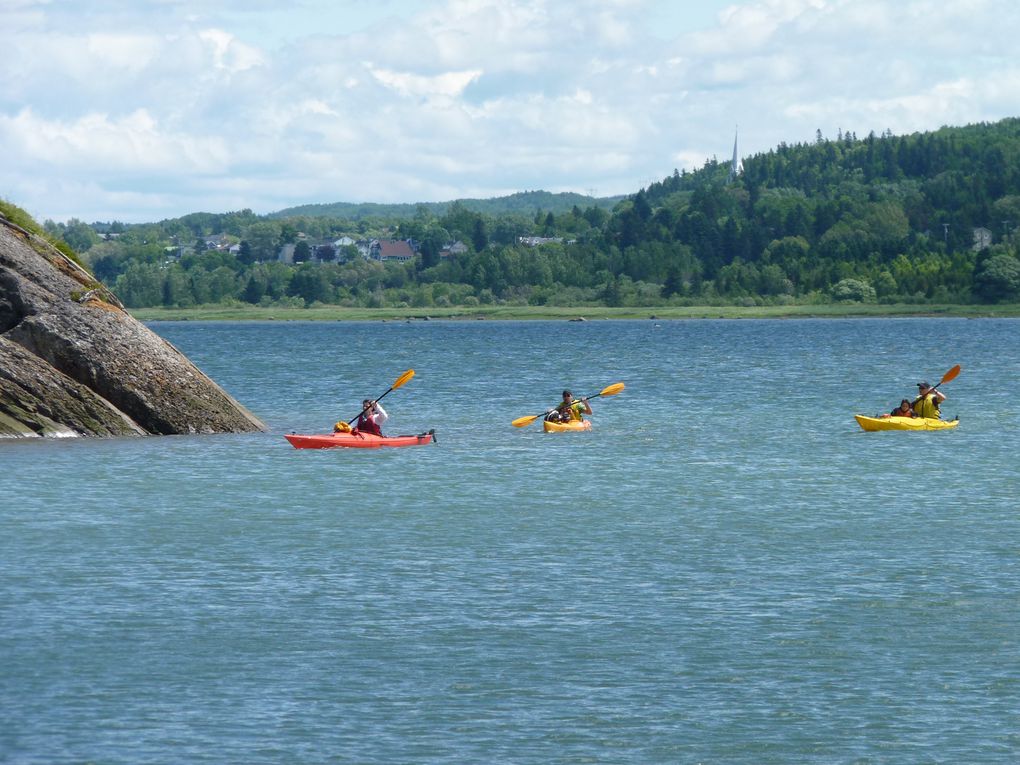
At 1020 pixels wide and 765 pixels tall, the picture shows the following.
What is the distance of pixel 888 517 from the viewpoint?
31109 millimetres

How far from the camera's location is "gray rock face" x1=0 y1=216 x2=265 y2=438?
40.8 m

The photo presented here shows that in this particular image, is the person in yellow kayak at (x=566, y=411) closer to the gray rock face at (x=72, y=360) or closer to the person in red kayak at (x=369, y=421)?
the person in red kayak at (x=369, y=421)

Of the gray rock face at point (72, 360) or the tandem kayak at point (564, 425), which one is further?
the tandem kayak at point (564, 425)

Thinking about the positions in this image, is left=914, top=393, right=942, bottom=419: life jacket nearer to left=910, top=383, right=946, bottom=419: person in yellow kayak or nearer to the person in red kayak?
left=910, top=383, right=946, bottom=419: person in yellow kayak

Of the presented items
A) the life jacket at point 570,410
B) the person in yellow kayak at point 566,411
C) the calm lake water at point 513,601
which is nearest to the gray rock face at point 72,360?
the calm lake water at point 513,601

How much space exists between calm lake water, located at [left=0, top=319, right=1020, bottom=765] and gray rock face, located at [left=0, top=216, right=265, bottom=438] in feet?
4.09

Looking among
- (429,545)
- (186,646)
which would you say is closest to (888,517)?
(429,545)

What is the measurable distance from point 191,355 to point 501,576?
116 meters

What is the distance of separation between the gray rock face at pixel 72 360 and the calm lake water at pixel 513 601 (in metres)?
1.25

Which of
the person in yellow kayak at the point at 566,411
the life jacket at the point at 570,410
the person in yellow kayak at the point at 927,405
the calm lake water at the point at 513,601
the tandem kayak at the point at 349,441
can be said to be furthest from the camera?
the person in yellow kayak at the point at 927,405

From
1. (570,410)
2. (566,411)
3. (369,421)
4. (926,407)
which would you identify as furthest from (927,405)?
(369,421)

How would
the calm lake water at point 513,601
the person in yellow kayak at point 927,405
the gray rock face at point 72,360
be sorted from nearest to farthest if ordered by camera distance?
the calm lake water at point 513,601
the gray rock face at point 72,360
the person in yellow kayak at point 927,405

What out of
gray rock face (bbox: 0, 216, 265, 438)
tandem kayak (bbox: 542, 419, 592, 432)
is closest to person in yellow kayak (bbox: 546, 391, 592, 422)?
tandem kayak (bbox: 542, 419, 592, 432)

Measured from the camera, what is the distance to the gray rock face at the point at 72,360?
40.8 metres
